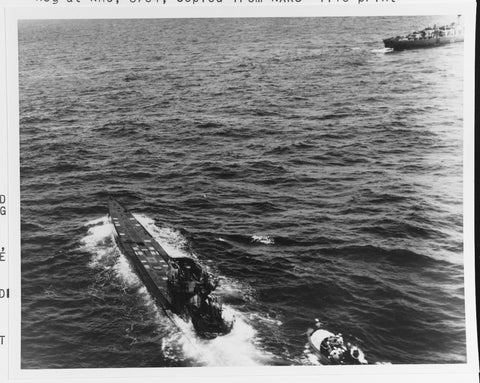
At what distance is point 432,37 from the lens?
271 inches

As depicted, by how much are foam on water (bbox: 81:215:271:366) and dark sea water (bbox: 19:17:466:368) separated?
0.07 feet

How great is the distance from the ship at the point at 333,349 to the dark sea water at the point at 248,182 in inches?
5.8

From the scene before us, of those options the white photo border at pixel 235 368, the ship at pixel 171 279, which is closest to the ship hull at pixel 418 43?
the white photo border at pixel 235 368

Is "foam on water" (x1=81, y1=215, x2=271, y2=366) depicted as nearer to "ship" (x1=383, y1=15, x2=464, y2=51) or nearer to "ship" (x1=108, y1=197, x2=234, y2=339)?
"ship" (x1=108, y1=197, x2=234, y2=339)

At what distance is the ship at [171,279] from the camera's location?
281 inches

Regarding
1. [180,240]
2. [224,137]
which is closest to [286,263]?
[180,240]

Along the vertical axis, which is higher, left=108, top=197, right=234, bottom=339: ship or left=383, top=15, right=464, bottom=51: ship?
left=383, top=15, right=464, bottom=51: ship

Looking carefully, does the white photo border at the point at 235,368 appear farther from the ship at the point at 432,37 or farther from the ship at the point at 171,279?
the ship at the point at 171,279

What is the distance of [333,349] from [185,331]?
2.06m

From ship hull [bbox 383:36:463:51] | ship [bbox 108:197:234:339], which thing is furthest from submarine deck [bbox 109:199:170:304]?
ship hull [bbox 383:36:463:51]

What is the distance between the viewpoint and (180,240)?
7574mm

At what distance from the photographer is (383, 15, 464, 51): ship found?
691cm

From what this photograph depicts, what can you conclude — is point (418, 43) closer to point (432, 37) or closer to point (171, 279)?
point (432, 37)

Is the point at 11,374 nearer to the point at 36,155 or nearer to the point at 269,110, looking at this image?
the point at 36,155
